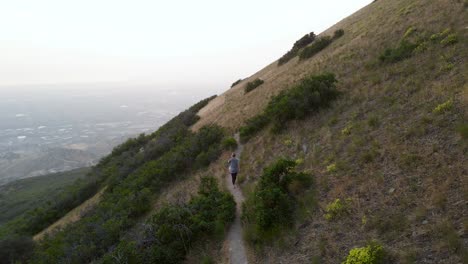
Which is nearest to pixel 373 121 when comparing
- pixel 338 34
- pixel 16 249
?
pixel 338 34

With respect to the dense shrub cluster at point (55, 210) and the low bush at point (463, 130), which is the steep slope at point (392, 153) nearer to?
the low bush at point (463, 130)

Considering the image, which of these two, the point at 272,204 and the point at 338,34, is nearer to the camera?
the point at 272,204

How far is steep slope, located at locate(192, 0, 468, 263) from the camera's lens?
703 cm

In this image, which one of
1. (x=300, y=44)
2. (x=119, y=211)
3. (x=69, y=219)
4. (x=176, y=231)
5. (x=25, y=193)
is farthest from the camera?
(x=25, y=193)

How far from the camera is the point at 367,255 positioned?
6516mm

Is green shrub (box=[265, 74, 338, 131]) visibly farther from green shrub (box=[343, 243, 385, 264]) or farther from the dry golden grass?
the dry golden grass

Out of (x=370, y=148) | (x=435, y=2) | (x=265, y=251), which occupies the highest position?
(x=435, y=2)

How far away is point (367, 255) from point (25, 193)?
89236 mm

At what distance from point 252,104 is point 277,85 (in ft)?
9.01

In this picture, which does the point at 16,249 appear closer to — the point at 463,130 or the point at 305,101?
the point at 305,101

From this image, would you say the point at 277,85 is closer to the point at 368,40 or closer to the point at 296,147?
the point at 368,40

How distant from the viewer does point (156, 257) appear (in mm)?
9992

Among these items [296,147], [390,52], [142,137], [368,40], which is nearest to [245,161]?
[296,147]

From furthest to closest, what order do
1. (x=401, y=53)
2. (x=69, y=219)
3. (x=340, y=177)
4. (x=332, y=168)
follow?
(x=69, y=219)
(x=401, y=53)
(x=332, y=168)
(x=340, y=177)
